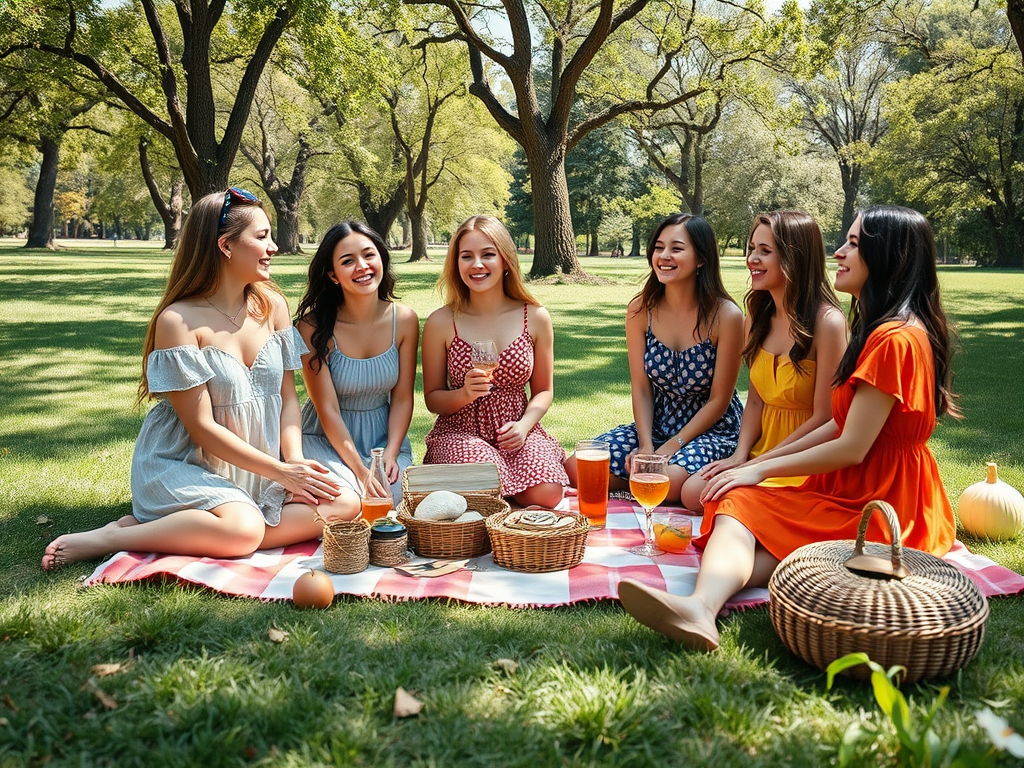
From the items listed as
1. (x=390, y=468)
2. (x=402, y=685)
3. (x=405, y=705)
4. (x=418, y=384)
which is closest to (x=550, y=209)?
(x=418, y=384)

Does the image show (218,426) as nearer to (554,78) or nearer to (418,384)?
(418,384)

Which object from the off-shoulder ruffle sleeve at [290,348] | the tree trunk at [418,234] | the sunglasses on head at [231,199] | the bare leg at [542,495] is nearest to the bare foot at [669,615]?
the bare leg at [542,495]

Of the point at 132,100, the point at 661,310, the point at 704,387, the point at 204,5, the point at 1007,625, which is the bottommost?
the point at 1007,625

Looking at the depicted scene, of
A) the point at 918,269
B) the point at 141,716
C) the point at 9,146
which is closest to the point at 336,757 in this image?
the point at 141,716

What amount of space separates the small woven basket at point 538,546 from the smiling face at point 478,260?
5.02ft

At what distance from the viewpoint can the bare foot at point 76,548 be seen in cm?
349

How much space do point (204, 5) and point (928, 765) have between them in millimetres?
15692

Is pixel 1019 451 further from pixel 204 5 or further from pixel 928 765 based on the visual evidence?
pixel 204 5

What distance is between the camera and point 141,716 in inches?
90.7

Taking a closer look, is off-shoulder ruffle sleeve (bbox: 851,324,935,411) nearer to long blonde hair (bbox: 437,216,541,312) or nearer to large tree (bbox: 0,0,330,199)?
long blonde hair (bbox: 437,216,541,312)

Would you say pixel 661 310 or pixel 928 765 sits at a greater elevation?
pixel 661 310

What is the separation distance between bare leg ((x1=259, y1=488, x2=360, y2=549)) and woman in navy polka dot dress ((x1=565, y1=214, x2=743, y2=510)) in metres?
1.55

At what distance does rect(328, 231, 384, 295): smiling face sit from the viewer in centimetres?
437

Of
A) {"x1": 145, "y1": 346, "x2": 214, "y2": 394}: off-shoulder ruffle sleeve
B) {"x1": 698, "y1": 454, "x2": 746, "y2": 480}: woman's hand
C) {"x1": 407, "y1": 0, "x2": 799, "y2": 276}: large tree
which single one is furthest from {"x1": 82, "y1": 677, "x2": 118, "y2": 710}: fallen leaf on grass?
{"x1": 407, "y1": 0, "x2": 799, "y2": 276}: large tree
